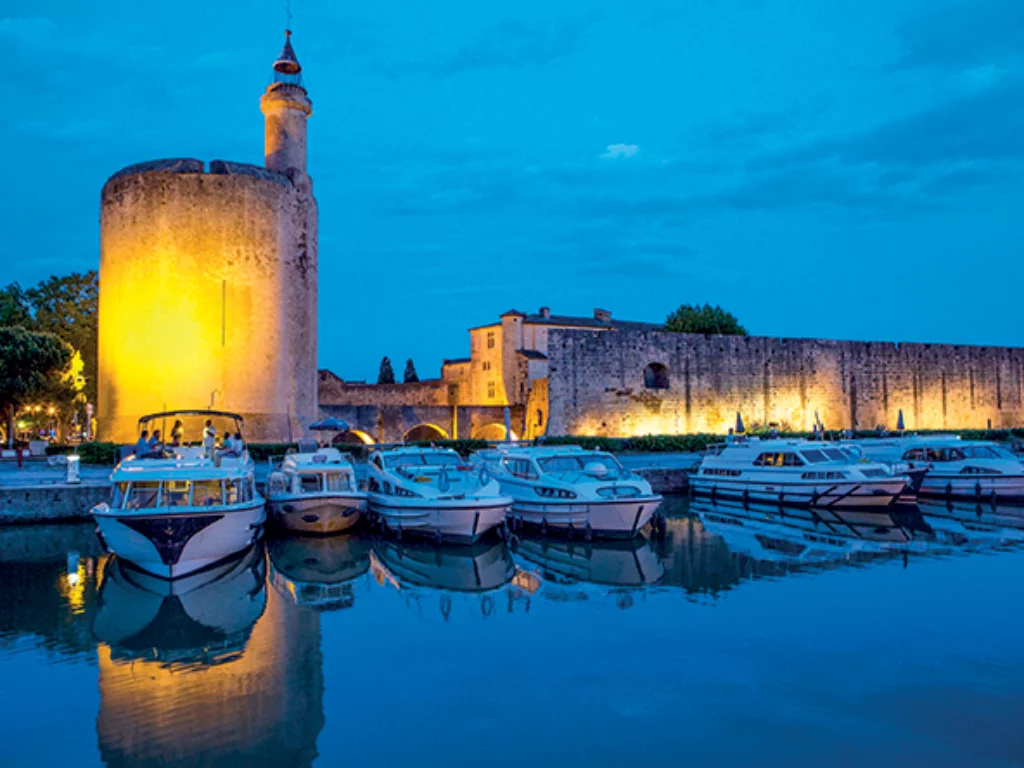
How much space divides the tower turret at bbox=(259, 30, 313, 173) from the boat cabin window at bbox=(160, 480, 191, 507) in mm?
16932

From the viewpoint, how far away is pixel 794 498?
62.0ft

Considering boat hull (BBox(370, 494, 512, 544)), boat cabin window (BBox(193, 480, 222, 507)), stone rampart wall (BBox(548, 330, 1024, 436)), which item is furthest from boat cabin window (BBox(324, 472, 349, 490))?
A: stone rampart wall (BBox(548, 330, 1024, 436))

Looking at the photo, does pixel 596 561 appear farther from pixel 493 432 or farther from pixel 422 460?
pixel 493 432

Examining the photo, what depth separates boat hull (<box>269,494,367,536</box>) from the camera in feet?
49.4

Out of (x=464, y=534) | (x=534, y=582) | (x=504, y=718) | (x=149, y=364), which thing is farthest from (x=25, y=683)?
(x=149, y=364)

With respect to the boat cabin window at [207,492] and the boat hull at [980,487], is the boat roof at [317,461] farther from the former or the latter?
the boat hull at [980,487]

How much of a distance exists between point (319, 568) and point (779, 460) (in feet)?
37.8

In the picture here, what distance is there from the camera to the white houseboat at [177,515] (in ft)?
37.6

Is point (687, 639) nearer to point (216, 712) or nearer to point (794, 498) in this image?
point (216, 712)

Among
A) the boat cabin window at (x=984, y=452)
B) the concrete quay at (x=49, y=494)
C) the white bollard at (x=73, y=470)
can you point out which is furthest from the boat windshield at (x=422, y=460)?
the boat cabin window at (x=984, y=452)

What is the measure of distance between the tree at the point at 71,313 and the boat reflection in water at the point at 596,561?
27.0m

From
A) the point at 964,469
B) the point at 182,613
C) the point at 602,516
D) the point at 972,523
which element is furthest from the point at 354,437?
the point at 182,613

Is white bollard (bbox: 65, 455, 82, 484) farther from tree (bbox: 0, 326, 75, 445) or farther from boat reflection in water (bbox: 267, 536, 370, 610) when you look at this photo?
tree (bbox: 0, 326, 75, 445)

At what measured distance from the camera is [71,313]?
36000 mm
